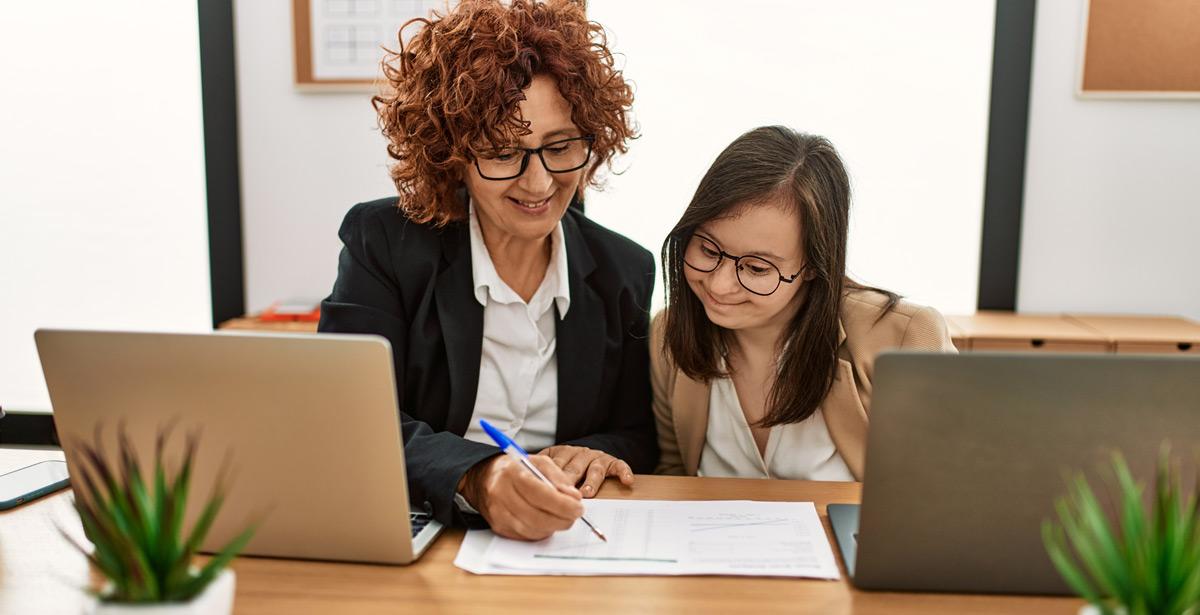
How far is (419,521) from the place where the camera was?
3.72 feet

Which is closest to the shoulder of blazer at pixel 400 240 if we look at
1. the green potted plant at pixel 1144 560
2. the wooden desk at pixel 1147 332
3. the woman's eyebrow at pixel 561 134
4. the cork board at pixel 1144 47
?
the woman's eyebrow at pixel 561 134

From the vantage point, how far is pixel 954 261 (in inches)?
121

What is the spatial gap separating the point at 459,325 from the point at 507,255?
171 mm

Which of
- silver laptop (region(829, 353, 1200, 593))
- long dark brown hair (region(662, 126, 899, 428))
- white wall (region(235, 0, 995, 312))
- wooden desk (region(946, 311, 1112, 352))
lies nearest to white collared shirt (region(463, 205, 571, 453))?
long dark brown hair (region(662, 126, 899, 428))

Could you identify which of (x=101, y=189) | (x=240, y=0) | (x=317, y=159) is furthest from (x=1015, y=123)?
(x=101, y=189)

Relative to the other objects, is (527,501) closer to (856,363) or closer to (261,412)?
(261,412)

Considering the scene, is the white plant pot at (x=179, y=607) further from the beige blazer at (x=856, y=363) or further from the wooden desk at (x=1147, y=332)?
the wooden desk at (x=1147, y=332)

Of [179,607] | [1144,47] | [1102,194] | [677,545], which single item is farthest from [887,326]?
[1144,47]

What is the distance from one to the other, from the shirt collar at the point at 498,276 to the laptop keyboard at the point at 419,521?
0.45 m

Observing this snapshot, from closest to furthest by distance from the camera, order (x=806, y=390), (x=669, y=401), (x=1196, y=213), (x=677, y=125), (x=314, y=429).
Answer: (x=314, y=429), (x=806, y=390), (x=669, y=401), (x=1196, y=213), (x=677, y=125)

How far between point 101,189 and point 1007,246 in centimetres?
327

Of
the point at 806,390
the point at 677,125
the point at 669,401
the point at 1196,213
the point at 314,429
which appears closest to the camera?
the point at 314,429

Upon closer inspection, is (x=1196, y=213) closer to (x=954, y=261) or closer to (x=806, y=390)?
(x=954, y=261)

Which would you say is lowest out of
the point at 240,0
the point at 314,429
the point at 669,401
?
the point at 669,401
